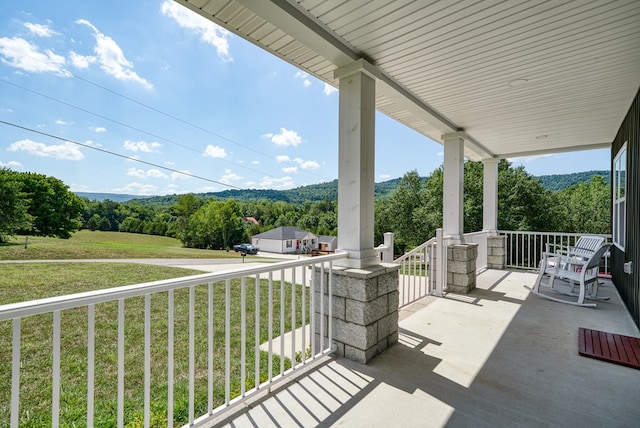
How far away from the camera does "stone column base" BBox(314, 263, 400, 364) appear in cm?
239

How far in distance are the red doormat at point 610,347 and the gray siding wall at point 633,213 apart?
593 millimetres

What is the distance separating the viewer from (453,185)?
186 inches

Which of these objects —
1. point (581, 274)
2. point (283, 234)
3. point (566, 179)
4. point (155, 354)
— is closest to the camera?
point (581, 274)

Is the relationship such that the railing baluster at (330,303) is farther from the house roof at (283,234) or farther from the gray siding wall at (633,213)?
the house roof at (283,234)

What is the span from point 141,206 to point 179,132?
13.0 metres

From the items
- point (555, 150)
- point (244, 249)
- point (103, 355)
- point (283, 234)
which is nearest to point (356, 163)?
point (103, 355)

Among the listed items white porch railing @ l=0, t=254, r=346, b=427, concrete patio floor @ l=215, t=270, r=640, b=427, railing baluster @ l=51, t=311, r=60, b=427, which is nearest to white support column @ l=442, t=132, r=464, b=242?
concrete patio floor @ l=215, t=270, r=640, b=427

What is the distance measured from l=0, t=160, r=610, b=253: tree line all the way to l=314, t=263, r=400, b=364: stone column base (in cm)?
536

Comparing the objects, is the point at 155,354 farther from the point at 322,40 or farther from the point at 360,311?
the point at 322,40

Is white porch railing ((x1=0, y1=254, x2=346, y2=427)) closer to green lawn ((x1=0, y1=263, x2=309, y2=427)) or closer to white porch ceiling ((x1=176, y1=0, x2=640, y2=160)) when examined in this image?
green lawn ((x1=0, y1=263, x2=309, y2=427))

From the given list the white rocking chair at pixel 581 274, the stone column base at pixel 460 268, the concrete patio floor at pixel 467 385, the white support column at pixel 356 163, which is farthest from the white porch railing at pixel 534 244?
the white support column at pixel 356 163

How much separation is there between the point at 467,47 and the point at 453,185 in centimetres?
258

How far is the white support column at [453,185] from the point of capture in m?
4.70

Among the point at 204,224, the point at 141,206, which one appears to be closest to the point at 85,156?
the point at 141,206
